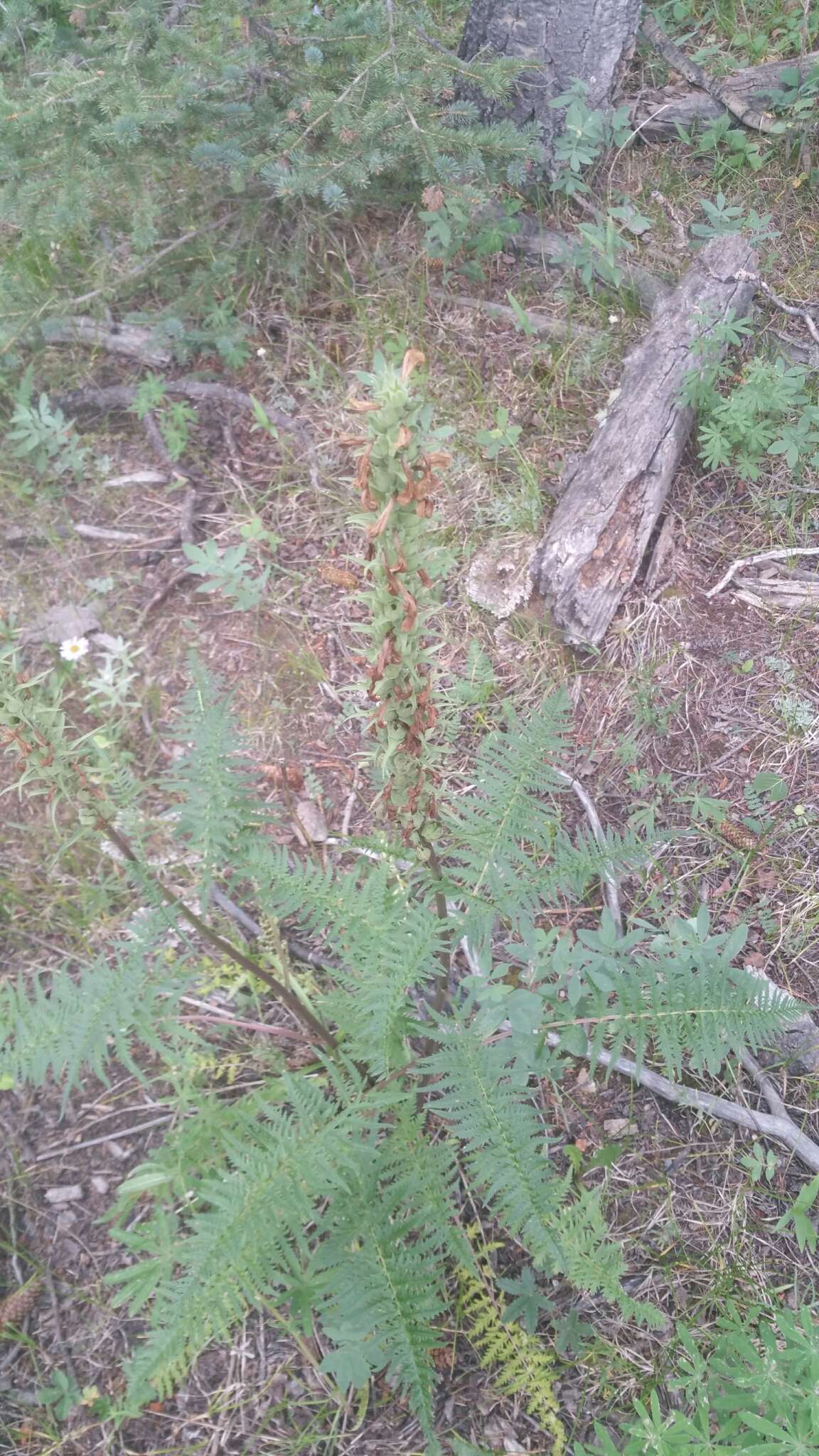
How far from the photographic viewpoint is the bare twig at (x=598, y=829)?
2652mm

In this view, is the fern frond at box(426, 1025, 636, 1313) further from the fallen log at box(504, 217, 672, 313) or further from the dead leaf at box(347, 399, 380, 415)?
the fallen log at box(504, 217, 672, 313)

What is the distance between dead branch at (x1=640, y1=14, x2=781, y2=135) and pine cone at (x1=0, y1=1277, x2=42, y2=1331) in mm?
4682

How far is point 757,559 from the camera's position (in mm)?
3172

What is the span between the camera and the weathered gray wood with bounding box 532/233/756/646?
305 cm

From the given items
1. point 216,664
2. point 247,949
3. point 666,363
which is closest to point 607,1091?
point 247,949

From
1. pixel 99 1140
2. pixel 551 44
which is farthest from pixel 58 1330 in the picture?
pixel 551 44

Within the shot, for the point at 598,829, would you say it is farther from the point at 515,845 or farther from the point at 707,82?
the point at 707,82

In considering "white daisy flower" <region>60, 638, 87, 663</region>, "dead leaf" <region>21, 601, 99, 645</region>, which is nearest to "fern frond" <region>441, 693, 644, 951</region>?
"white daisy flower" <region>60, 638, 87, 663</region>

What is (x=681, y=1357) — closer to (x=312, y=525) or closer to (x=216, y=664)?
(x=216, y=664)

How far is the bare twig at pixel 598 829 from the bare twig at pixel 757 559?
0.82 m

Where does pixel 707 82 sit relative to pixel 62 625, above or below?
above

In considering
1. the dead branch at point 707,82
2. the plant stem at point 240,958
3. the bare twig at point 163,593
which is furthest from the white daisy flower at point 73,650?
the dead branch at point 707,82

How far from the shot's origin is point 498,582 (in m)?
3.24

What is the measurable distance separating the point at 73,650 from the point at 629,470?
1.95 m
